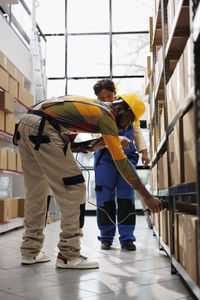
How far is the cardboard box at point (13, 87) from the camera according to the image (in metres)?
5.05

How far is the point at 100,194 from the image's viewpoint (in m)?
3.38

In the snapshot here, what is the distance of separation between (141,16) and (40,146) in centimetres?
843

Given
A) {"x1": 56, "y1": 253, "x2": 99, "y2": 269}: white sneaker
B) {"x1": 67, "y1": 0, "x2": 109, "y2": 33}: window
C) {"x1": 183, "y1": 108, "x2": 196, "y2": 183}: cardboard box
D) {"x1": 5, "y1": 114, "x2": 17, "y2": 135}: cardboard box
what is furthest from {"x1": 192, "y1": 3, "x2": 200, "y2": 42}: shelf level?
{"x1": 67, "y1": 0, "x2": 109, "y2": 33}: window

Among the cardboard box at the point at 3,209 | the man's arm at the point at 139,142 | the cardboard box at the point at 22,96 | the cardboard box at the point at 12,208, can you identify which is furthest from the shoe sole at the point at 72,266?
the cardboard box at the point at 22,96

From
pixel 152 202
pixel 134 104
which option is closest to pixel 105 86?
pixel 134 104

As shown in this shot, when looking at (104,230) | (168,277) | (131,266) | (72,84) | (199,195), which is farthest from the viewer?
(72,84)

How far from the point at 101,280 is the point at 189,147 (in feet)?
3.06

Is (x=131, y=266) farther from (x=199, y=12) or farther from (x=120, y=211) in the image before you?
(x=199, y=12)

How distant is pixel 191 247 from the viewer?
1.55m

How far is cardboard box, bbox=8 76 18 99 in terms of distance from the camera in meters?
5.05

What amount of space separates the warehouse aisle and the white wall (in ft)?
11.1

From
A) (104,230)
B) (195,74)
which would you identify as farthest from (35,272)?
(195,74)

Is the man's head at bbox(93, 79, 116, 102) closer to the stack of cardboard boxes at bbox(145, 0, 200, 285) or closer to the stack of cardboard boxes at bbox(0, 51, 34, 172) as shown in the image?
the stack of cardboard boxes at bbox(145, 0, 200, 285)

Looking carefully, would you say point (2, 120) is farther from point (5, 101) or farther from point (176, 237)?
point (176, 237)
